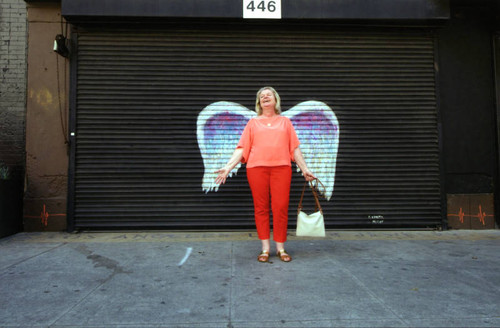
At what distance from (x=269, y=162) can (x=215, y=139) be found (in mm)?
1913

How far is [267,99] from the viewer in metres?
3.29

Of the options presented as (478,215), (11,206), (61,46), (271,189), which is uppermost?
(61,46)

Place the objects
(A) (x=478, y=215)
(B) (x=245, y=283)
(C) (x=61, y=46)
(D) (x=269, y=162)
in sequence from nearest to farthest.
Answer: (B) (x=245, y=283) < (D) (x=269, y=162) < (C) (x=61, y=46) < (A) (x=478, y=215)

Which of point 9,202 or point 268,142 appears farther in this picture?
point 9,202

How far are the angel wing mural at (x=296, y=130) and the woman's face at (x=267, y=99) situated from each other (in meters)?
1.65

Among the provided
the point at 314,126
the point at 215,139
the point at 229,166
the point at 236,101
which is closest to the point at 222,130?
the point at 215,139

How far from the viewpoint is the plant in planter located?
443cm

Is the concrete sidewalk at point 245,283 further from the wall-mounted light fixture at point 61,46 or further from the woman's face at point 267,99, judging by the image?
the wall-mounted light fixture at point 61,46

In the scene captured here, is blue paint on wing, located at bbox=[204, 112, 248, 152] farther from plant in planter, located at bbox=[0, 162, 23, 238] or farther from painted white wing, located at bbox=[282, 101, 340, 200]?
plant in planter, located at bbox=[0, 162, 23, 238]

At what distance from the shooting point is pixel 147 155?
16.2 feet

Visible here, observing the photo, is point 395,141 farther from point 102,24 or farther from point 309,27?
point 102,24

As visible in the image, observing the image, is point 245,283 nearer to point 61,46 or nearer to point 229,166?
point 229,166

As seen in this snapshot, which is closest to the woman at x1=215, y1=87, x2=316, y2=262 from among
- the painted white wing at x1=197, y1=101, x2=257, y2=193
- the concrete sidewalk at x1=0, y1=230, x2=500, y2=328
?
the concrete sidewalk at x1=0, y1=230, x2=500, y2=328

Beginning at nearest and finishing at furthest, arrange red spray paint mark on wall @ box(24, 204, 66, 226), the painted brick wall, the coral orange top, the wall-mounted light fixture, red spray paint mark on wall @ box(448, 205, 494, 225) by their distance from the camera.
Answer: the coral orange top → the wall-mounted light fixture → red spray paint mark on wall @ box(24, 204, 66, 226) → the painted brick wall → red spray paint mark on wall @ box(448, 205, 494, 225)
